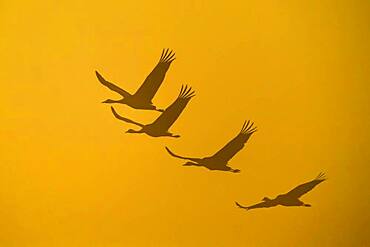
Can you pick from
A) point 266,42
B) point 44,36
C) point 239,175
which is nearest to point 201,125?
point 239,175

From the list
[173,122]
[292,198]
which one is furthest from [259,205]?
[173,122]

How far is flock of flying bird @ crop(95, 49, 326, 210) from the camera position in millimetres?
1172

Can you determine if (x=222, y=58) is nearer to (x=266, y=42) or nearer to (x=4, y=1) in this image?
(x=266, y=42)

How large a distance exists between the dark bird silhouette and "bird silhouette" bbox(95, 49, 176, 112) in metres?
0.19

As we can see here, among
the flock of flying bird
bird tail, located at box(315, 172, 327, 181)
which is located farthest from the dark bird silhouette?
bird tail, located at box(315, 172, 327, 181)

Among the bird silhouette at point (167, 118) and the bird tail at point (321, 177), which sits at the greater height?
the bird silhouette at point (167, 118)

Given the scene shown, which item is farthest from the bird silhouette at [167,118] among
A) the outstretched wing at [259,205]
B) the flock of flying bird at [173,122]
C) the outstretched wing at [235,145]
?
the outstretched wing at [259,205]

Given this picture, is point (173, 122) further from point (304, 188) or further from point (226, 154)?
point (304, 188)

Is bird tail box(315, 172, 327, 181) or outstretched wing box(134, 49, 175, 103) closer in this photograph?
outstretched wing box(134, 49, 175, 103)

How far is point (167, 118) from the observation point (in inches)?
47.8

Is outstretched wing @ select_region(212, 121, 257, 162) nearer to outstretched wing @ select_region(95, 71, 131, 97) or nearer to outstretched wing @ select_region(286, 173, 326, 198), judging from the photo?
outstretched wing @ select_region(286, 173, 326, 198)

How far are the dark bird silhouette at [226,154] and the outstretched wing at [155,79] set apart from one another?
0.21 meters

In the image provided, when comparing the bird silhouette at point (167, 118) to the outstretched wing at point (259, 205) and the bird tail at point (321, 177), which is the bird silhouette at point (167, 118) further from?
the bird tail at point (321, 177)

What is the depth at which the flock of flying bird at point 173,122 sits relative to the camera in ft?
3.84
